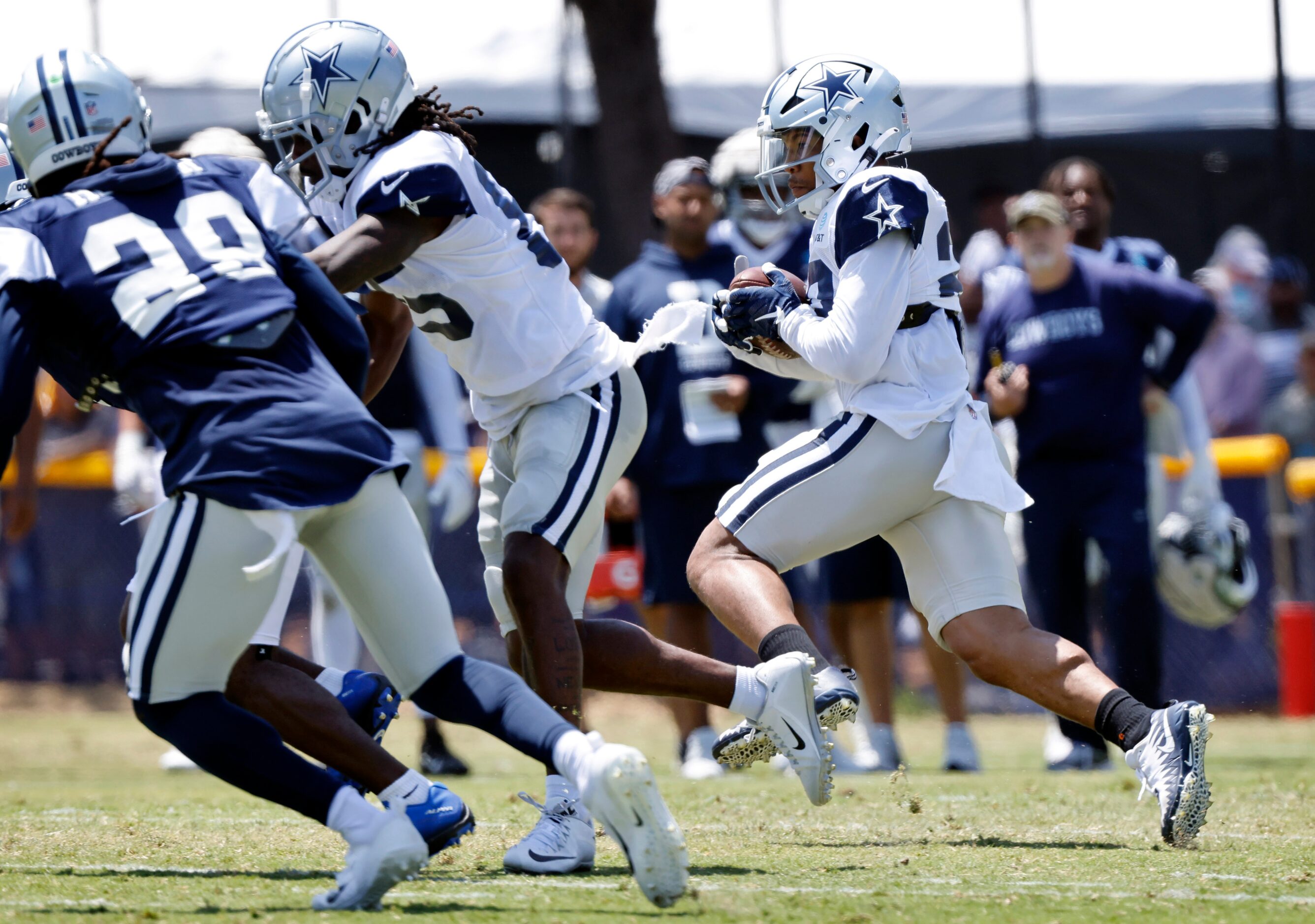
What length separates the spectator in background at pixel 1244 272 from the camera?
40.2 feet

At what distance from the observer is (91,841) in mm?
4543

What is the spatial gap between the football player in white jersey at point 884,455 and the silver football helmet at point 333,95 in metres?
1.00

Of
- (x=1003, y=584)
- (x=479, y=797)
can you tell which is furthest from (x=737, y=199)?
(x=1003, y=584)

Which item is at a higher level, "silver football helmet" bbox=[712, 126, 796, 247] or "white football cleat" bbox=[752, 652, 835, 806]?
"silver football helmet" bbox=[712, 126, 796, 247]

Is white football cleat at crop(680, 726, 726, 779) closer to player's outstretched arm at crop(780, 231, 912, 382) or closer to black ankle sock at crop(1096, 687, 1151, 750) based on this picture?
black ankle sock at crop(1096, 687, 1151, 750)

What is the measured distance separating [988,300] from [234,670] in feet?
14.6

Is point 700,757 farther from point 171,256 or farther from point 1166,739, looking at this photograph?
point 171,256

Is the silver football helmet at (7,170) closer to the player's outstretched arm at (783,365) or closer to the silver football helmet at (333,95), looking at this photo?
the silver football helmet at (333,95)

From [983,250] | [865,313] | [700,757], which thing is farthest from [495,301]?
[983,250]

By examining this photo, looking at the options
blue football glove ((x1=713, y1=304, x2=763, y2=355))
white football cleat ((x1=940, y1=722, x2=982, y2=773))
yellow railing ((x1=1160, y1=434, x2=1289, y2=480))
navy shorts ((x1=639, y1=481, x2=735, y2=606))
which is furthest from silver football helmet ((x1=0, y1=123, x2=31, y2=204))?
yellow railing ((x1=1160, y1=434, x2=1289, y2=480))

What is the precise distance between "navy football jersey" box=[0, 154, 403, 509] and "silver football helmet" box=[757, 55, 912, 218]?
156cm

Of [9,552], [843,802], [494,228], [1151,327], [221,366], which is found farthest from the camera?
[9,552]

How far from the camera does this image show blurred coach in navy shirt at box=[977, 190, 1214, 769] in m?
7.14

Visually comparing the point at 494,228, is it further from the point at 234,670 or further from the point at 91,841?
the point at 91,841
